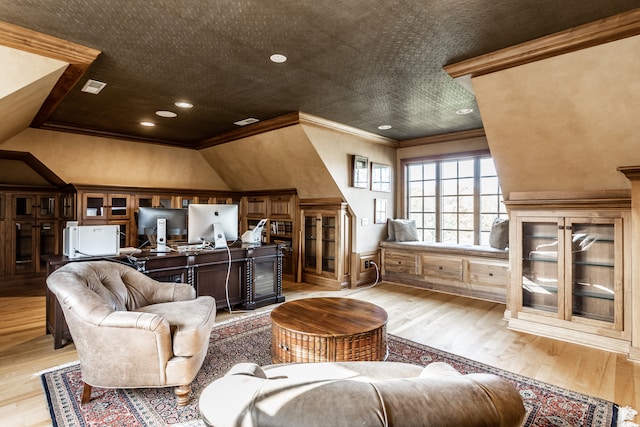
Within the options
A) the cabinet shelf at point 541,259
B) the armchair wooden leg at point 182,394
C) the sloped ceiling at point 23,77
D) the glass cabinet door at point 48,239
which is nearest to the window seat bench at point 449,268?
the cabinet shelf at point 541,259

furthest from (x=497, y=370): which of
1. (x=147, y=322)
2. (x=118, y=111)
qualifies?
(x=118, y=111)

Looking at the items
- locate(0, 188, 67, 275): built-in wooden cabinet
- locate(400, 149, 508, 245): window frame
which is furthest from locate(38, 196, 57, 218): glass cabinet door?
locate(400, 149, 508, 245): window frame

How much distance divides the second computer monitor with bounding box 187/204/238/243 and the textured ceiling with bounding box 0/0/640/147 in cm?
125

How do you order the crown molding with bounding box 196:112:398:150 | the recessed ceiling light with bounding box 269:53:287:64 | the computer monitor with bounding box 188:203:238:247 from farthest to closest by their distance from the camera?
the crown molding with bounding box 196:112:398:150
the computer monitor with bounding box 188:203:238:247
the recessed ceiling light with bounding box 269:53:287:64

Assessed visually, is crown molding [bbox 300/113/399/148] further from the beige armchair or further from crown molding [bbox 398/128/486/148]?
the beige armchair

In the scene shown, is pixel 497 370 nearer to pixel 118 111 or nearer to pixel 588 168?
pixel 588 168

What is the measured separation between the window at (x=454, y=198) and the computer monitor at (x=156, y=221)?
12.9ft

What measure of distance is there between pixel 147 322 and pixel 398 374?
151 centimetres

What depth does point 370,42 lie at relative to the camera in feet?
8.05

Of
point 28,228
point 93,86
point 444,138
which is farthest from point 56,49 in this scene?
point 444,138

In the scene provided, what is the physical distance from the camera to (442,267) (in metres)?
5.05

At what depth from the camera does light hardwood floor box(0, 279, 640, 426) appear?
2.31 metres

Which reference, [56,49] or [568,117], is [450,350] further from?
[56,49]

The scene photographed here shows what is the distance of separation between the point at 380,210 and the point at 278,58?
3.64 m
